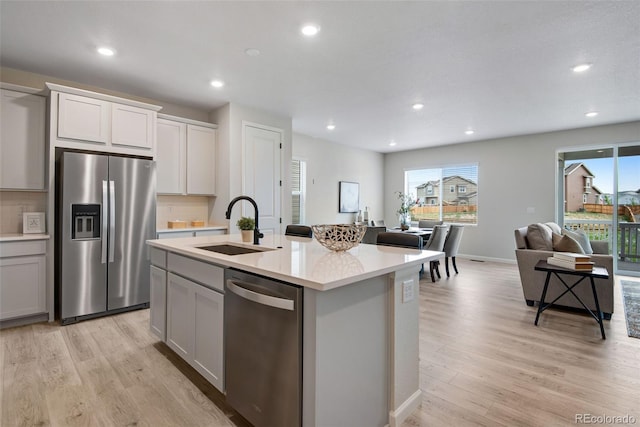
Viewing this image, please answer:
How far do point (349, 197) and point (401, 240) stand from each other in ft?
17.7

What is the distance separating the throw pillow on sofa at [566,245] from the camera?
3521mm

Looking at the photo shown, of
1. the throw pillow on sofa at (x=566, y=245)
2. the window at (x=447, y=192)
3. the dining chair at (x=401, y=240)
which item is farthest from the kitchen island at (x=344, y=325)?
the window at (x=447, y=192)

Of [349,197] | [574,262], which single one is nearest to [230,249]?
[574,262]

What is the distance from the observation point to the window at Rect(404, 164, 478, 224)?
7.32m

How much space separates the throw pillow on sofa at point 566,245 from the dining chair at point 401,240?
2.34 meters

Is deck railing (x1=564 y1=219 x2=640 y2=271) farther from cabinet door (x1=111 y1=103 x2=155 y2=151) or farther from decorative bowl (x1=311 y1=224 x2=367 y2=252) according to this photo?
cabinet door (x1=111 y1=103 x2=155 y2=151)

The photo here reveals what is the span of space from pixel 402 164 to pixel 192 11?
6816 millimetres

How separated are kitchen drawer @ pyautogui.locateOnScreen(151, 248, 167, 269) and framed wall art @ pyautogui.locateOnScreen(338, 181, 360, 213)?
5.15 meters

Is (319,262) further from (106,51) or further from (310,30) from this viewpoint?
(106,51)

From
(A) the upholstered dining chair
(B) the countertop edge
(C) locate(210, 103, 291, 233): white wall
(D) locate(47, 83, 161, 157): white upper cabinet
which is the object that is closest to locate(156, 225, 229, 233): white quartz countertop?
(C) locate(210, 103, 291, 233): white wall

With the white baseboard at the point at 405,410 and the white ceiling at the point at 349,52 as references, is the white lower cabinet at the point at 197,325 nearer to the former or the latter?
the white baseboard at the point at 405,410

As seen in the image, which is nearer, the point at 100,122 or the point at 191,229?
the point at 100,122

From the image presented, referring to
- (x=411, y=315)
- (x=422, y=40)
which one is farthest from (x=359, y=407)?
(x=422, y=40)

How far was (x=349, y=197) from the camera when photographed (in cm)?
770
